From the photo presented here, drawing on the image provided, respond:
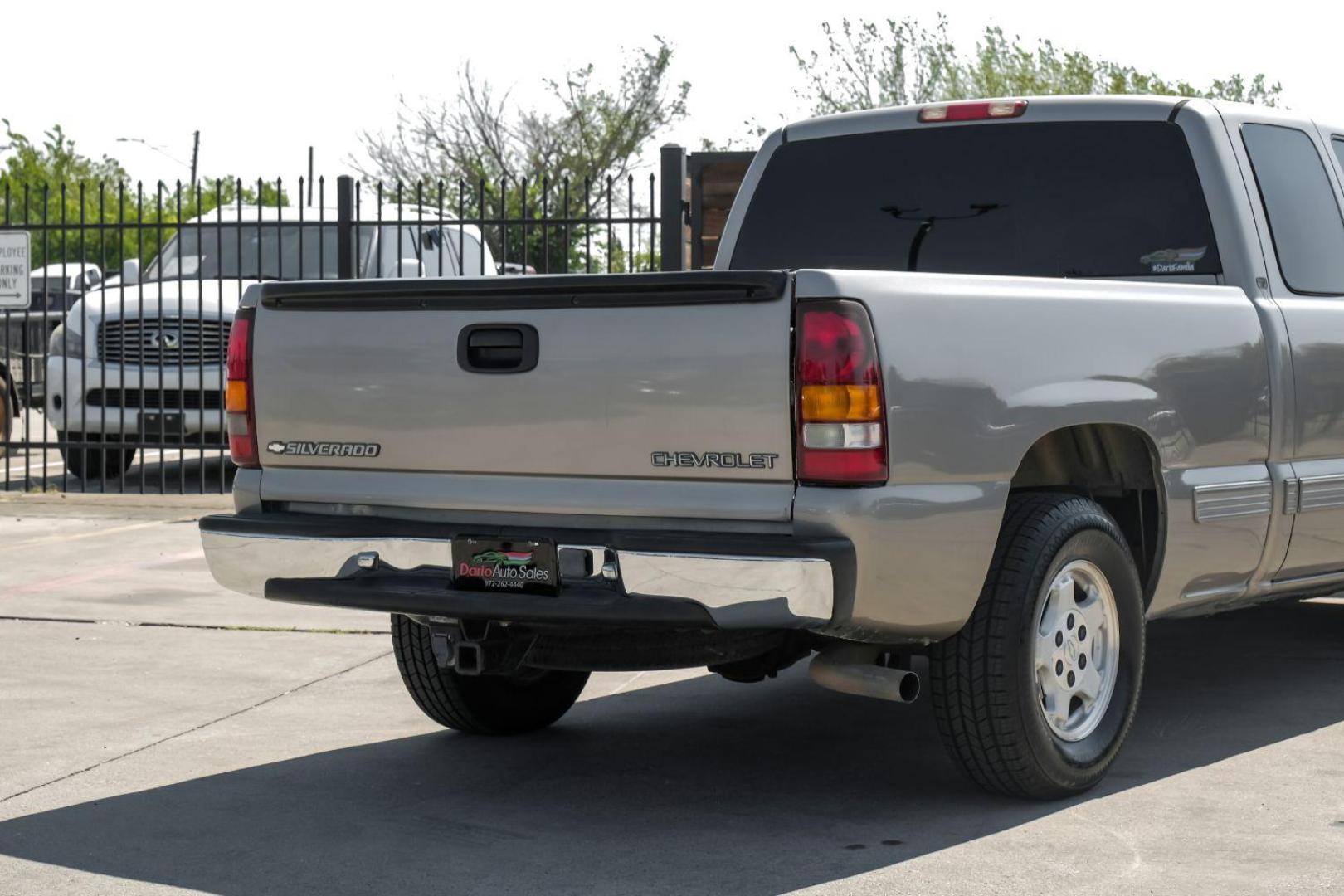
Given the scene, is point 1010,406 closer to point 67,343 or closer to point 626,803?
point 626,803

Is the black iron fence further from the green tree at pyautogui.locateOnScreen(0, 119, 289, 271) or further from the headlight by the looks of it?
the green tree at pyautogui.locateOnScreen(0, 119, 289, 271)

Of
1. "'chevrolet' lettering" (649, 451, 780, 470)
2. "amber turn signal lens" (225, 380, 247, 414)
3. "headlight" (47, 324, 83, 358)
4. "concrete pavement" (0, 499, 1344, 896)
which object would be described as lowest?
"concrete pavement" (0, 499, 1344, 896)

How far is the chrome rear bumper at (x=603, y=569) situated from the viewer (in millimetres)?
4398

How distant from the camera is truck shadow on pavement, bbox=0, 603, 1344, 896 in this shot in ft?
14.9

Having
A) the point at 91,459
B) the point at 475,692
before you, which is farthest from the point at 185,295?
the point at 475,692

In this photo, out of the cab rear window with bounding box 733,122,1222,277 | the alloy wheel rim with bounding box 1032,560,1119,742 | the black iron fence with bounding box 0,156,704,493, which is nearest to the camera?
the alloy wheel rim with bounding box 1032,560,1119,742

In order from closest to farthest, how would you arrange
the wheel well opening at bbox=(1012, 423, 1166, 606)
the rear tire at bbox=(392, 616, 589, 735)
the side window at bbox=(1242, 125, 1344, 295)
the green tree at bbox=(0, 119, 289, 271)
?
the wheel well opening at bbox=(1012, 423, 1166, 606)
the rear tire at bbox=(392, 616, 589, 735)
the side window at bbox=(1242, 125, 1344, 295)
the green tree at bbox=(0, 119, 289, 271)

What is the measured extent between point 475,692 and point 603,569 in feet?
4.67

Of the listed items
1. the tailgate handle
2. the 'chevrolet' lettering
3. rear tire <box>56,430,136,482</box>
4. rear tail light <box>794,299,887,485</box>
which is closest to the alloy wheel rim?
→ rear tail light <box>794,299,887,485</box>

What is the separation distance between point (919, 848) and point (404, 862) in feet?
4.21

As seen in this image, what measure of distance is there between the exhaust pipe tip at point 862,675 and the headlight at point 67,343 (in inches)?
408

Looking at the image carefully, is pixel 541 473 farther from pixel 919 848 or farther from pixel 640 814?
pixel 919 848

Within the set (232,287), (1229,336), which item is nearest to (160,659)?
(1229,336)

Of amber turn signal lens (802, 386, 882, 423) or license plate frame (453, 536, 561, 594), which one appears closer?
amber turn signal lens (802, 386, 882, 423)
